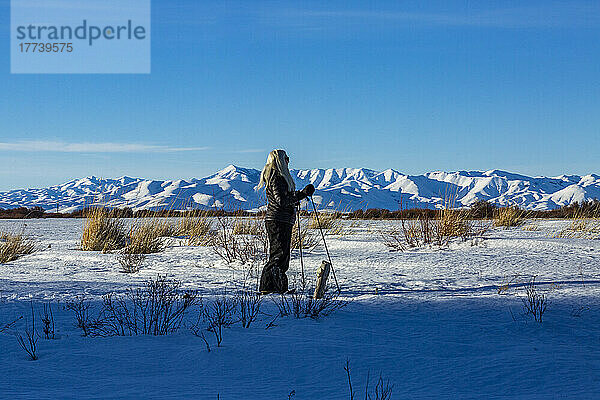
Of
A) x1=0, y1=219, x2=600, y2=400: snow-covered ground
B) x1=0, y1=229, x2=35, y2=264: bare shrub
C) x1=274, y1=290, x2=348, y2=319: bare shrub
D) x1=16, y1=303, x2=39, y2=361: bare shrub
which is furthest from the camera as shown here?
x1=0, y1=229, x2=35, y2=264: bare shrub

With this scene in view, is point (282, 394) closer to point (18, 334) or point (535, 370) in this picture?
point (535, 370)

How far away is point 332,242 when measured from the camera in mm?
12156

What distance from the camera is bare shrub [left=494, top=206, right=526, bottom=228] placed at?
1559 cm

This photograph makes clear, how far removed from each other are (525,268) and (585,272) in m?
0.75

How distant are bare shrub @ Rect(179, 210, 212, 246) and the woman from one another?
19.8 ft

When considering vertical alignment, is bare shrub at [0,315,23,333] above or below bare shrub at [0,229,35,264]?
below

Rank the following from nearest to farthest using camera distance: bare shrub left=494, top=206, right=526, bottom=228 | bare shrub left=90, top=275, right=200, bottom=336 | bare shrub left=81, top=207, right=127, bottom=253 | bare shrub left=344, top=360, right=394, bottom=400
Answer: bare shrub left=344, top=360, right=394, bottom=400
bare shrub left=90, top=275, right=200, bottom=336
bare shrub left=81, top=207, right=127, bottom=253
bare shrub left=494, top=206, right=526, bottom=228

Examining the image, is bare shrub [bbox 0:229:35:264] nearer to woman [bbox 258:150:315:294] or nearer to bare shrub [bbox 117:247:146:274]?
bare shrub [bbox 117:247:146:274]

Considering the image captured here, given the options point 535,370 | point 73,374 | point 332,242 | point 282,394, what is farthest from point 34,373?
point 332,242

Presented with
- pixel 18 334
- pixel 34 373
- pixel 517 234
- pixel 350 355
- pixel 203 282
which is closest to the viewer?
pixel 34 373

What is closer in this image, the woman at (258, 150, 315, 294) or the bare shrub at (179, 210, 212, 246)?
the woman at (258, 150, 315, 294)

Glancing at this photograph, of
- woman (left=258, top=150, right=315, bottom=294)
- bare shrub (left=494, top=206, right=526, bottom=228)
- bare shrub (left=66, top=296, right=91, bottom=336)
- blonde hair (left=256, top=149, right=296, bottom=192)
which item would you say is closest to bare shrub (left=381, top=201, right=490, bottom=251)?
bare shrub (left=494, top=206, right=526, bottom=228)

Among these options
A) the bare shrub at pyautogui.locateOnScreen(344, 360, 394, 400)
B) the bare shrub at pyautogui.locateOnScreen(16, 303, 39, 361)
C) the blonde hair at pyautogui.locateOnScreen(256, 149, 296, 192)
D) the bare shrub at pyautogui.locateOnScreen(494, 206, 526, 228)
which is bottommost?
the bare shrub at pyautogui.locateOnScreen(344, 360, 394, 400)

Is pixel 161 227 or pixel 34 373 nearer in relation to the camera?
pixel 34 373
